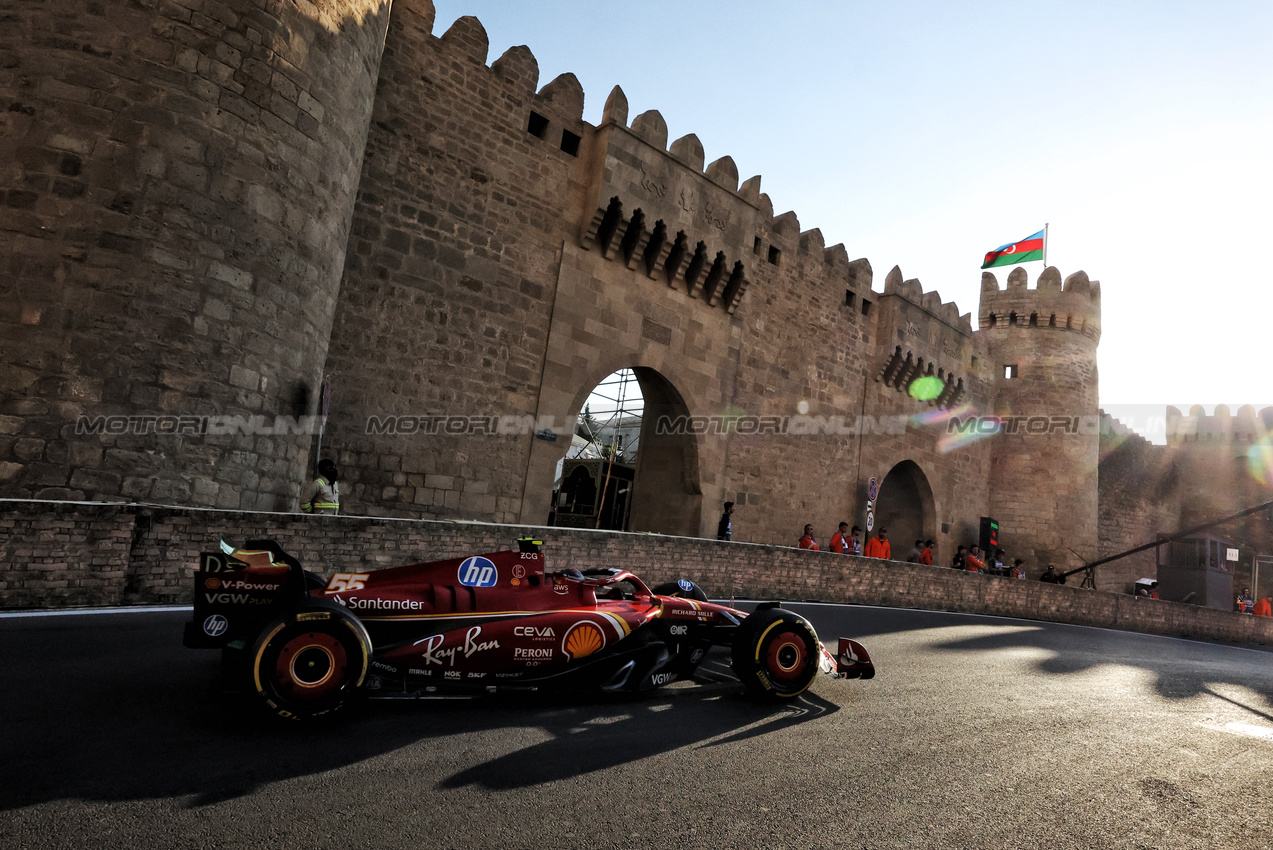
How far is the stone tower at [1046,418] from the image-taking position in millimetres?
24266

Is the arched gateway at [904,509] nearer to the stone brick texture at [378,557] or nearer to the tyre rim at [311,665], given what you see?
the stone brick texture at [378,557]

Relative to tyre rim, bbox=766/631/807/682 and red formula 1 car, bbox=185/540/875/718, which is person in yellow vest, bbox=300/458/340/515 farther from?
tyre rim, bbox=766/631/807/682

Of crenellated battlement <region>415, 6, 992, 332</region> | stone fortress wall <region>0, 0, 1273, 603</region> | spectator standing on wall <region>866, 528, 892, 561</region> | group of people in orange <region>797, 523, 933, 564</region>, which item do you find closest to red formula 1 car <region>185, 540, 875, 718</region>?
stone fortress wall <region>0, 0, 1273, 603</region>

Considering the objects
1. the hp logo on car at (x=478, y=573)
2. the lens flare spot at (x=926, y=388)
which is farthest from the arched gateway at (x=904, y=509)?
the hp logo on car at (x=478, y=573)

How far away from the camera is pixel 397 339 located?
1116 cm

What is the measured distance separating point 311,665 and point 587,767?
4.30ft

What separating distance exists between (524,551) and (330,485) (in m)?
4.94

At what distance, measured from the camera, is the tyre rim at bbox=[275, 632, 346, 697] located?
332 centimetres

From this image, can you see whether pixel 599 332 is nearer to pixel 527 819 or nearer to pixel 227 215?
pixel 227 215

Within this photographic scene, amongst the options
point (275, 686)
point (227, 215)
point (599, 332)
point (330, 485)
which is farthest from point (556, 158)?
point (275, 686)

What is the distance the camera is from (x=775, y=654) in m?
4.70

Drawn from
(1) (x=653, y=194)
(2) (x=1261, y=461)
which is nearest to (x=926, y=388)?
(1) (x=653, y=194)

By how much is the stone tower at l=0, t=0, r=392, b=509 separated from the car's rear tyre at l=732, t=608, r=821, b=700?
19.7 feet

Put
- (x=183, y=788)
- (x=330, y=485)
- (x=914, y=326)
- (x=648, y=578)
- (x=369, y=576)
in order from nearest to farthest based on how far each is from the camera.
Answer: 1. (x=183, y=788)
2. (x=369, y=576)
3. (x=330, y=485)
4. (x=648, y=578)
5. (x=914, y=326)
